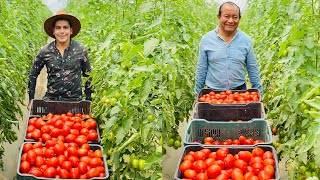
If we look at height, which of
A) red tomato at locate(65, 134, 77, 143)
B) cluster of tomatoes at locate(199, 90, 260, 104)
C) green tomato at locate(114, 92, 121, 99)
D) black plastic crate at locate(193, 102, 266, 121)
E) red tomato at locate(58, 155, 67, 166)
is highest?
green tomato at locate(114, 92, 121, 99)

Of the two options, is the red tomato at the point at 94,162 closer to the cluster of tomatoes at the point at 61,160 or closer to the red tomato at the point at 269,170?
the cluster of tomatoes at the point at 61,160

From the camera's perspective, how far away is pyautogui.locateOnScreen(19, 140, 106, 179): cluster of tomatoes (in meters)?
2.51

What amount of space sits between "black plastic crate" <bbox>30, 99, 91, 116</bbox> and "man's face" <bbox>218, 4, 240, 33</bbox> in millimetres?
1279

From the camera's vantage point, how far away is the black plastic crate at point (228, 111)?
11.1 ft

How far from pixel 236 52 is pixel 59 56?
4.89 feet

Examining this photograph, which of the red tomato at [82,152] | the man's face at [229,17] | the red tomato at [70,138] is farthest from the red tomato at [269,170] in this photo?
the man's face at [229,17]

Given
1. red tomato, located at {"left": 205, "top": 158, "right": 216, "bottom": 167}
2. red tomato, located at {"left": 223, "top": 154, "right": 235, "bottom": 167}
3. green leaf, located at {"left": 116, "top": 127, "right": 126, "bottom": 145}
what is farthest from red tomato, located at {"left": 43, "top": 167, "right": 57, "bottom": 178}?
red tomato, located at {"left": 223, "top": 154, "right": 235, "bottom": 167}

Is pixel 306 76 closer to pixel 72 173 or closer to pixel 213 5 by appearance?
pixel 72 173

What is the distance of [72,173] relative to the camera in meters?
2.53

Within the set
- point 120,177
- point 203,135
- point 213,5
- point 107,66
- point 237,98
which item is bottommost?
point 120,177

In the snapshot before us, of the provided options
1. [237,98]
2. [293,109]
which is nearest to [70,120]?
[237,98]

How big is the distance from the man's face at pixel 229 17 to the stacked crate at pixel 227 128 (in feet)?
1.79

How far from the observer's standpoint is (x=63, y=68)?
12.5ft

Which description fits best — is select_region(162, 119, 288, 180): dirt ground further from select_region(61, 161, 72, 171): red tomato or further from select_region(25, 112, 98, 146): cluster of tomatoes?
select_region(61, 161, 72, 171): red tomato
